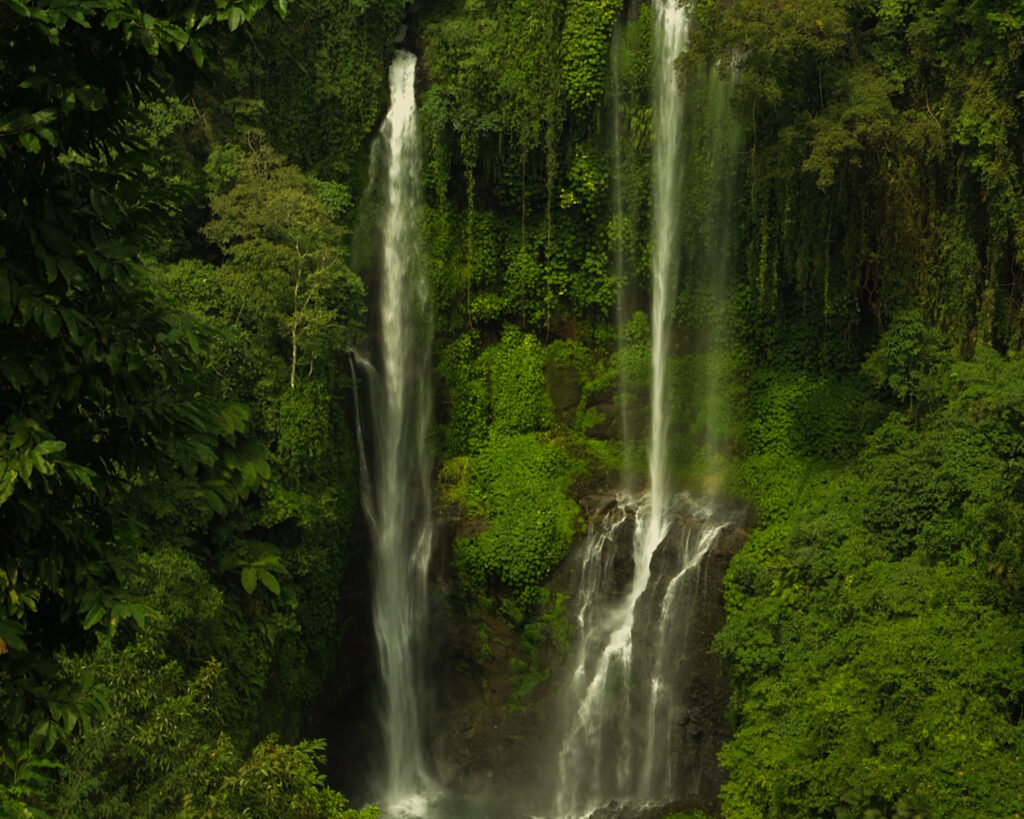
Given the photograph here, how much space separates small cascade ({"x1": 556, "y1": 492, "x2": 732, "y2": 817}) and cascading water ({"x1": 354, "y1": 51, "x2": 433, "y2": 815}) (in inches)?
113

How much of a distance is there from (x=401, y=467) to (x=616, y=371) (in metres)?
4.34

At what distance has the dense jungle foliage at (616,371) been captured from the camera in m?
14.7

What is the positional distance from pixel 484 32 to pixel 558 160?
272cm

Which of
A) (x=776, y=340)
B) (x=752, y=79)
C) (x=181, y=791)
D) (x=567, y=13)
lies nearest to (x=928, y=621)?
(x=776, y=340)

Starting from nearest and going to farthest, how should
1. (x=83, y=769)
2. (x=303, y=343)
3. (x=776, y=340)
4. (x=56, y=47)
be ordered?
(x=56, y=47) → (x=83, y=769) → (x=303, y=343) → (x=776, y=340)

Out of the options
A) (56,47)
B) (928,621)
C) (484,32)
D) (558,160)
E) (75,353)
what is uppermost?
(484,32)

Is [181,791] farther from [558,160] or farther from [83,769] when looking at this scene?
[558,160]

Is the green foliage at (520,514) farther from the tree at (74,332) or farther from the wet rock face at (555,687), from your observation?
the tree at (74,332)

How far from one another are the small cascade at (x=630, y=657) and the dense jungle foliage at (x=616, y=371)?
2.42ft

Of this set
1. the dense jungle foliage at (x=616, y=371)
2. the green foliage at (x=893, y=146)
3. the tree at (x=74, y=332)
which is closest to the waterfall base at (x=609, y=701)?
the dense jungle foliage at (x=616, y=371)

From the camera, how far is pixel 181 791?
38.2 ft

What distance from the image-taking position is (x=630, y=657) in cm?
1950

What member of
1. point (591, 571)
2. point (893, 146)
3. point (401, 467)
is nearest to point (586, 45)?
point (893, 146)

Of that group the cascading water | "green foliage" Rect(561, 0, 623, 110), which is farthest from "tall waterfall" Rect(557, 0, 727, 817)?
the cascading water
